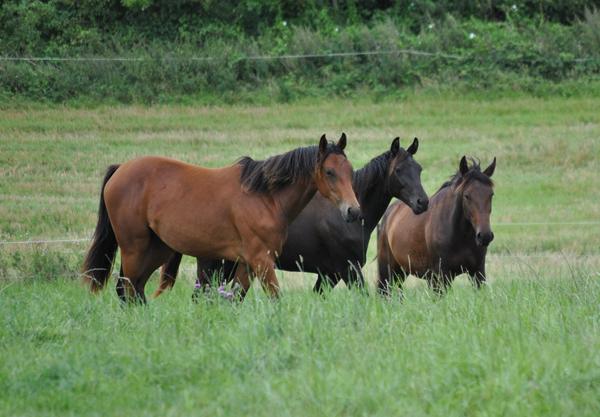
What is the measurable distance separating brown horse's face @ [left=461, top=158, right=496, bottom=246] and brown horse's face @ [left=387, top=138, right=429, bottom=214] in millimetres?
427

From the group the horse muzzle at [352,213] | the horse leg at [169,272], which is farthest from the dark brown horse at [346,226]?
the horse muzzle at [352,213]

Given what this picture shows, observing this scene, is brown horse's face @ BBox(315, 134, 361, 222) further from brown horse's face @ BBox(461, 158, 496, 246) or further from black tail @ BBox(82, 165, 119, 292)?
black tail @ BBox(82, 165, 119, 292)

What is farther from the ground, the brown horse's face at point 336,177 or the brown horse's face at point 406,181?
the brown horse's face at point 336,177

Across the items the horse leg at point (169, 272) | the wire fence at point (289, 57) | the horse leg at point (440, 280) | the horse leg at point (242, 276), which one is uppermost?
the horse leg at point (242, 276)

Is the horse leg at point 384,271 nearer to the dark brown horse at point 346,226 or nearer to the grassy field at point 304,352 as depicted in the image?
the dark brown horse at point 346,226

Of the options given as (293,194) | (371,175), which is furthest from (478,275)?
(293,194)

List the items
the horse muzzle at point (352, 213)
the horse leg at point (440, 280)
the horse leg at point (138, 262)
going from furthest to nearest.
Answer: the horse leg at point (440, 280)
the horse leg at point (138, 262)
the horse muzzle at point (352, 213)

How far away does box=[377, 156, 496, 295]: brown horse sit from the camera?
11562 mm

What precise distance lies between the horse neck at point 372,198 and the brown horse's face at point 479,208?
2.79 ft

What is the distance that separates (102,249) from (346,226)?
2.43m

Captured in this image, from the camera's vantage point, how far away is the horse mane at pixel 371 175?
39.9 ft

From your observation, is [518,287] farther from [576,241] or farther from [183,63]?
[183,63]

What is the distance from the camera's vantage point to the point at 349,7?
106 feet

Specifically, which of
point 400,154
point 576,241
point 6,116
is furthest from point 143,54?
point 400,154
